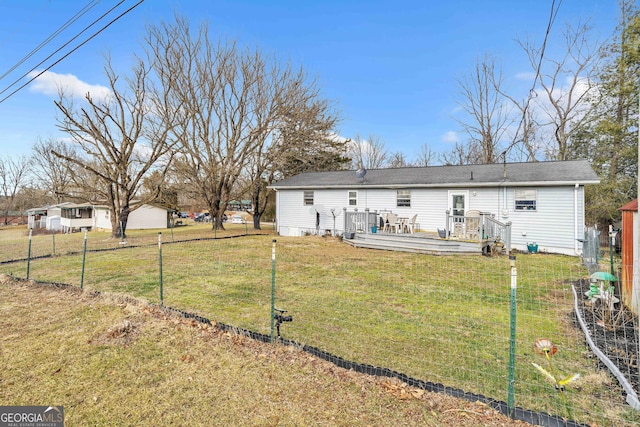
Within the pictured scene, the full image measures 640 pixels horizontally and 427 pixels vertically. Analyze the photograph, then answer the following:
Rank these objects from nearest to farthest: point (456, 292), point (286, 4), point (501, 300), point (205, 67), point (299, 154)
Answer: point (501, 300), point (456, 292), point (286, 4), point (205, 67), point (299, 154)

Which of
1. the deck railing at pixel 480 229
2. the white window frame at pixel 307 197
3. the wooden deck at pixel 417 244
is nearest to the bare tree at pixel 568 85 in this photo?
the deck railing at pixel 480 229

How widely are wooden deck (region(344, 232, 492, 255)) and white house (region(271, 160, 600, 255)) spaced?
8.02 feet

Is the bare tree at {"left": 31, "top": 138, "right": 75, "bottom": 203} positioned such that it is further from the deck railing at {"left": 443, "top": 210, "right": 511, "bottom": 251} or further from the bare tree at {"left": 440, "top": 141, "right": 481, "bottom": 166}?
the bare tree at {"left": 440, "top": 141, "right": 481, "bottom": 166}

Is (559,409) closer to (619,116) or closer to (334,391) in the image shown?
(334,391)

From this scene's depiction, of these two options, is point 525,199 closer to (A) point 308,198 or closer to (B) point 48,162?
(A) point 308,198

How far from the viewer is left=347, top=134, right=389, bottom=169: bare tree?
37.0 metres

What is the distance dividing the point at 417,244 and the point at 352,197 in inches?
217

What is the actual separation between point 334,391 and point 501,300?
180 inches

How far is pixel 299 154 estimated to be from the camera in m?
23.1

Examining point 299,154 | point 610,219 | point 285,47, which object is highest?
point 285,47

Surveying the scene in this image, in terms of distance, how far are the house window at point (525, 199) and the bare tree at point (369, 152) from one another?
988 inches

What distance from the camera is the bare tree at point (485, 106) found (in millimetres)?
23306

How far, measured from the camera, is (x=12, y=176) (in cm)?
4181

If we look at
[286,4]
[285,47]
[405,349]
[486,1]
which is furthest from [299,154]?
[405,349]
